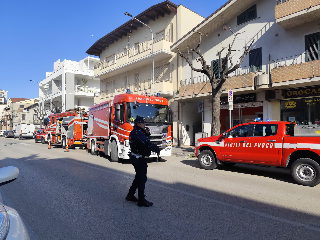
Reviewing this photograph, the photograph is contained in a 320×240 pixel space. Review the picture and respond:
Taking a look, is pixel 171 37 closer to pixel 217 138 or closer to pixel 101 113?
pixel 101 113

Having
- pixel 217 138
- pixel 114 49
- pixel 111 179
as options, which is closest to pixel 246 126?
pixel 217 138

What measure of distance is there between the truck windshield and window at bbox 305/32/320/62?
8187mm

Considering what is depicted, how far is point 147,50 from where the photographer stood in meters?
20.8

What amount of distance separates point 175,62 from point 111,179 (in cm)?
1469

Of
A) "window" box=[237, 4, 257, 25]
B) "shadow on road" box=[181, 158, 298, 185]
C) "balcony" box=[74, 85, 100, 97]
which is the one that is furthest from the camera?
"balcony" box=[74, 85, 100, 97]

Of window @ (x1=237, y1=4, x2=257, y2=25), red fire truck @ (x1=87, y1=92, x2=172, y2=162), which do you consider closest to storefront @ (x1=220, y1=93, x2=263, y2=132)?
window @ (x1=237, y1=4, x2=257, y2=25)

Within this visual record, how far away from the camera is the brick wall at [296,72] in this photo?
11081 mm

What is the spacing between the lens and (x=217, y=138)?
8.70m

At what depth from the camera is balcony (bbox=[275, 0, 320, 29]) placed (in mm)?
11242

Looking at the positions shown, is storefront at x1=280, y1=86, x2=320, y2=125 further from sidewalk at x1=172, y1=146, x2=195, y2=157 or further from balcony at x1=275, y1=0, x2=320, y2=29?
sidewalk at x1=172, y1=146, x2=195, y2=157

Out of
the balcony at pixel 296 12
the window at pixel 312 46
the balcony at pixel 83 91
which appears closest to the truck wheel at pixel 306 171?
the window at pixel 312 46

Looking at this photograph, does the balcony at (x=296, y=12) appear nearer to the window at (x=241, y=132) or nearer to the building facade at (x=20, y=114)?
the window at (x=241, y=132)

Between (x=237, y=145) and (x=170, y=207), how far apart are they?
14.0 feet

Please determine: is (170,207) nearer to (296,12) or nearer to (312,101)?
(312,101)
